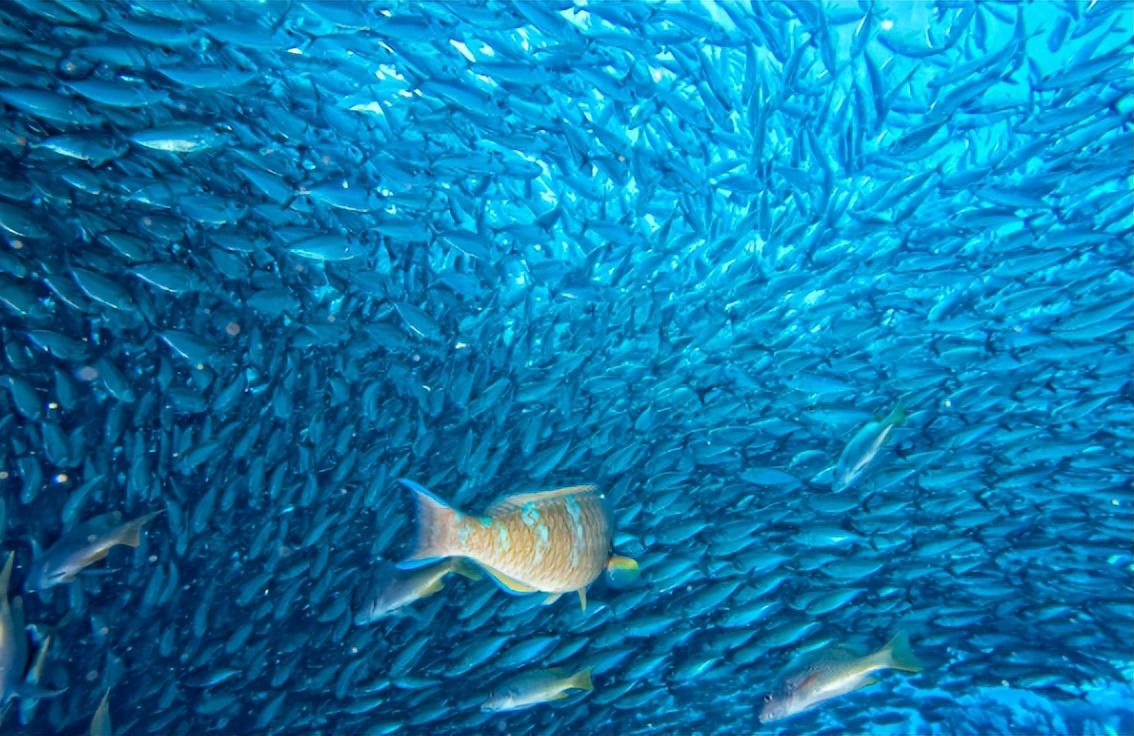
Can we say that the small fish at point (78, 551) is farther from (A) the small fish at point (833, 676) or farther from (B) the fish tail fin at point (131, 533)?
(A) the small fish at point (833, 676)

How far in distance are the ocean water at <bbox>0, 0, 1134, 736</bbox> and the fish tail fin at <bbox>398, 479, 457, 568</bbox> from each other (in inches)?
115

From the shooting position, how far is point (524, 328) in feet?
22.0

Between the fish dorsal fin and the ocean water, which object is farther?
the ocean water

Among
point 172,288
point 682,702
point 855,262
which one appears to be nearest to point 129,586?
point 172,288

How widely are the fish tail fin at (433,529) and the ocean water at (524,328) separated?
2931mm

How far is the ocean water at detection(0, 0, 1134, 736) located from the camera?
4805 mm

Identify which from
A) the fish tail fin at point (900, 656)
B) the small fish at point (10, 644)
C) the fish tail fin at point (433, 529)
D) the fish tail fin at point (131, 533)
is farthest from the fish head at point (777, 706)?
the small fish at point (10, 644)

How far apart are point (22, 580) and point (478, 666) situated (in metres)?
4.54

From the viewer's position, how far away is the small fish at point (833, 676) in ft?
13.9

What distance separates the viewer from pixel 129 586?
5859 millimetres

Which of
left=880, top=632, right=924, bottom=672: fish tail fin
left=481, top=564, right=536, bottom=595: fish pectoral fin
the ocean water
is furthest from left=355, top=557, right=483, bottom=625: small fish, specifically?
left=880, top=632, right=924, bottom=672: fish tail fin

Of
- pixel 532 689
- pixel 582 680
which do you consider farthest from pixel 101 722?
pixel 582 680

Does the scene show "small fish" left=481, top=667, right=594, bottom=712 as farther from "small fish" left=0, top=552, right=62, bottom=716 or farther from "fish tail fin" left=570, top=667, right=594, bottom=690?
"small fish" left=0, top=552, right=62, bottom=716

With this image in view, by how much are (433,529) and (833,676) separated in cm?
343
